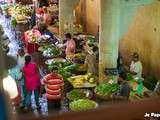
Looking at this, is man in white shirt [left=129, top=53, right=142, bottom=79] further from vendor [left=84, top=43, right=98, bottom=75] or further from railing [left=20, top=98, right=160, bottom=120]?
railing [left=20, top=98, right=160, bottom=120]

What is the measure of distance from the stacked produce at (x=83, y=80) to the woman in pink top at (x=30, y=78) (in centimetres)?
86

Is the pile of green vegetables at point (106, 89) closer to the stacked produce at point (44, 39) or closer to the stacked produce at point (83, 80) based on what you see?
the stacked produce at point (83, 80)

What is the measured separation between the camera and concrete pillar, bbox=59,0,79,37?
11.6m

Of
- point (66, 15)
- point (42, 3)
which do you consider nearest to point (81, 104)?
point (66, 15)

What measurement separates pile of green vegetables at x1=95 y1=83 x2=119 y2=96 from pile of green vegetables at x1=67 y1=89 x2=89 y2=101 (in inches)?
9.0

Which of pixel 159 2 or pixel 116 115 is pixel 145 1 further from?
pixel 116 115

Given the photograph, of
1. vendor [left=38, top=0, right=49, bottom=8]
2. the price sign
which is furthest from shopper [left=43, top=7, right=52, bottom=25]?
the price sign

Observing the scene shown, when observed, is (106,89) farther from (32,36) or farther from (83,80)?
(32,36)

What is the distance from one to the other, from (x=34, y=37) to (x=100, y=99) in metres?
4.31

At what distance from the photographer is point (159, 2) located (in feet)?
28.1

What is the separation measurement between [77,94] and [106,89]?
0.57 meters

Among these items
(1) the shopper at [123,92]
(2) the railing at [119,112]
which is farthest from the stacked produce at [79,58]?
(2) the railing at [119,112]

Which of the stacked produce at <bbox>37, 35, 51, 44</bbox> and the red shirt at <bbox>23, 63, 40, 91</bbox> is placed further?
the stacked produce at <bbox>37, 35, 51, 44</bbox>

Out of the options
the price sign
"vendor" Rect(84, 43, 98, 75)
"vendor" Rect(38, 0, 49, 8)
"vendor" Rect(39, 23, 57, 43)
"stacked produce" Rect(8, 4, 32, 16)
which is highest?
"vendor" Rect(38, 0, 49, 8)
